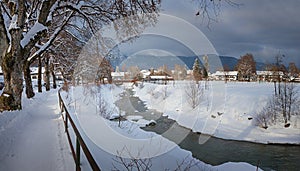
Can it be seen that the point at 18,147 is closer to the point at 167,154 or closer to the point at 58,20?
the point at 167,154

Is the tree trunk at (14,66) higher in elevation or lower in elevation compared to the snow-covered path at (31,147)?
higher

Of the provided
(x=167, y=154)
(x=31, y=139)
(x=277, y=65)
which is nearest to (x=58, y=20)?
(x=31, y=139)

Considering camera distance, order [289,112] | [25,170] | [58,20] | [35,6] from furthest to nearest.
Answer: [289,112]
[58,20]
[35,6]
[25,170]

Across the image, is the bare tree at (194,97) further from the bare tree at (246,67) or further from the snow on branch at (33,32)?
the bare tree at (246,67)

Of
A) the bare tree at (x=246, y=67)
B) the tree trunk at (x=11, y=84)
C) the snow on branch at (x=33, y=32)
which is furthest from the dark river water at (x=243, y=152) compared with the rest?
the bare tree at (x=246, y=67)

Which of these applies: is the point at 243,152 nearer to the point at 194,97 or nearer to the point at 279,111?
the point at 279,111

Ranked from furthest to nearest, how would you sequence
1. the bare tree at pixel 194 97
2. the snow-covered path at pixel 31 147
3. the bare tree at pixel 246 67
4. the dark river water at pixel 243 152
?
the bare tree at pixel 246 67 < the bare tree at pixel 194 97 < the dark river water at pixel 243 152 < the snow-covered path at pixel 31 147

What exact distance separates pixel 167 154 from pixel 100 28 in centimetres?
610

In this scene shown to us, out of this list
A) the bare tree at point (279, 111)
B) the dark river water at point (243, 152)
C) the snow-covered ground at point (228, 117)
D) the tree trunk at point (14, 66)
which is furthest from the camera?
the bare tree at point (279, 111)

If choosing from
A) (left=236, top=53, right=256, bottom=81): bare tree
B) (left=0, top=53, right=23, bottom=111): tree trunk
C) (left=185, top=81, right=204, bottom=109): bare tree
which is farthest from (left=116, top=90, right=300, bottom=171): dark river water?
(left=236, top=53, right=256, bottom=81): bare tree

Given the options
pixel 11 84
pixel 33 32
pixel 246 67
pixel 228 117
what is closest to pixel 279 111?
pixel 228 117

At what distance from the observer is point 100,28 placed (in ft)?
33.2

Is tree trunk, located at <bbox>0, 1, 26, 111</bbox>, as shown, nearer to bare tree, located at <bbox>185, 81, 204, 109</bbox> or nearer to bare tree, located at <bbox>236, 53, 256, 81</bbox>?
bare tree, located at <bbox>185, 81, 204, 109</bbox>

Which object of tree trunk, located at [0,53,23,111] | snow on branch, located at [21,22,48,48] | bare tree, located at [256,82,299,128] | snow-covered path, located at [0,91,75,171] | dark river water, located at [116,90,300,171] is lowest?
dark river water, located at [116,90,300,171]
